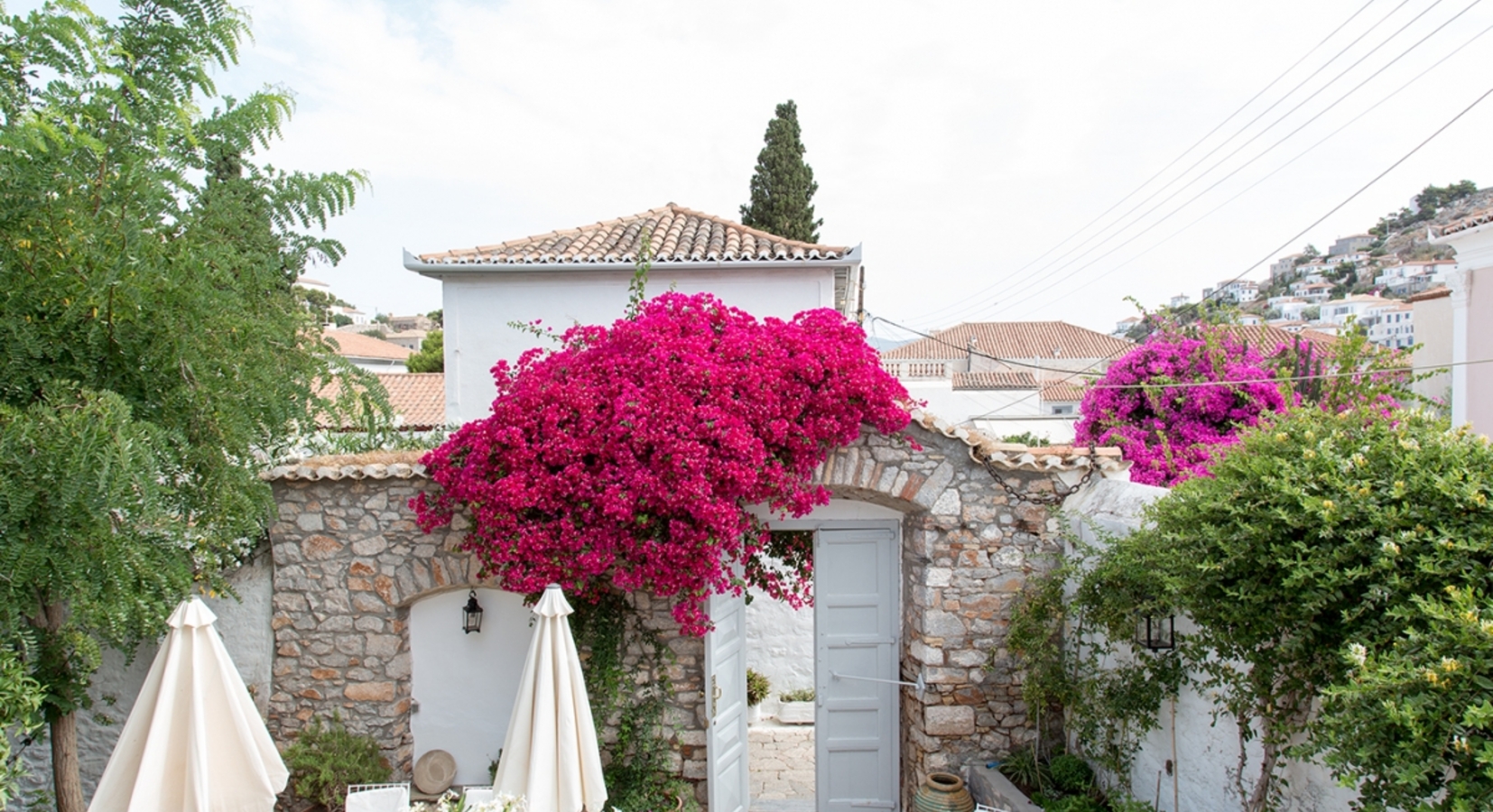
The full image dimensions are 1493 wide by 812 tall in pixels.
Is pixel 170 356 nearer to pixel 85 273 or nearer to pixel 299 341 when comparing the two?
pixel 85 273

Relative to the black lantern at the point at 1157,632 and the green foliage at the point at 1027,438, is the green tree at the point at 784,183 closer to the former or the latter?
the green foliage at the point at 1027,438

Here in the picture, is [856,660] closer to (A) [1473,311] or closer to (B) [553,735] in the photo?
(B) [553,735]

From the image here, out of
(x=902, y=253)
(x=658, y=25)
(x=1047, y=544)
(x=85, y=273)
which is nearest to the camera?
(x=85, y=273)

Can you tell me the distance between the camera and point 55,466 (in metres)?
3.68

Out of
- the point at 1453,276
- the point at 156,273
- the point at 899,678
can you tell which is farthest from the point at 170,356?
the point at 1453,276

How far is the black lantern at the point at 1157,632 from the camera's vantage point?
4.80m

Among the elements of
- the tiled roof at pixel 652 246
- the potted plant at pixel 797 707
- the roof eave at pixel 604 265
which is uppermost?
the tiled roof at pixel 652 246

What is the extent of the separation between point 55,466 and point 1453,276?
16.9 m

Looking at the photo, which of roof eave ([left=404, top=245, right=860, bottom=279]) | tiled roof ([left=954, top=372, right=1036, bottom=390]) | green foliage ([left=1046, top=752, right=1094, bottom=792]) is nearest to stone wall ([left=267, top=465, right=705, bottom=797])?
green foliage ([left=1046, top=752, right=1094, bottom=792])

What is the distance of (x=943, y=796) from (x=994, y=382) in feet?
65.5

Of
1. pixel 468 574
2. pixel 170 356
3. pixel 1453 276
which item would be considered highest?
pixel 1453 276

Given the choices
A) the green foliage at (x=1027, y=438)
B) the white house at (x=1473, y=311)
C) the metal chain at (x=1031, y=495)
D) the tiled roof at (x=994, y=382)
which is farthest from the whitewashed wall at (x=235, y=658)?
the tiled roof at (x=994, y=382)

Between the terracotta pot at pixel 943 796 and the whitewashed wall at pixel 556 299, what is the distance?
549 centimetres

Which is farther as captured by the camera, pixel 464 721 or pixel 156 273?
pixel 464 721
